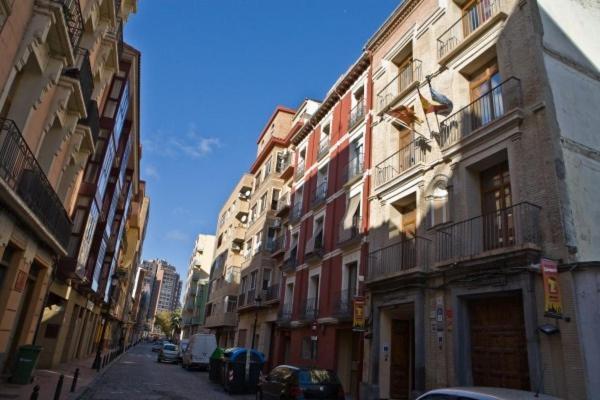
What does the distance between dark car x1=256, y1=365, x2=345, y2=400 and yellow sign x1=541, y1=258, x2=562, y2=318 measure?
603cm

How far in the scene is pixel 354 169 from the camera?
19.9 metres

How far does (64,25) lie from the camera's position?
10727mm

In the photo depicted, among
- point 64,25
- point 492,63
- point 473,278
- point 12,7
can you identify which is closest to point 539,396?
point 473,278

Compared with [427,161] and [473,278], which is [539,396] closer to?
[473,278]

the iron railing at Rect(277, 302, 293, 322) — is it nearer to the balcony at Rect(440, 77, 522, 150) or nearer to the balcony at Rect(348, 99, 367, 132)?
the balcony at Rect(348, 99, 367, 132)

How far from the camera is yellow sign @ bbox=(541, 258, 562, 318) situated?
27.8ft

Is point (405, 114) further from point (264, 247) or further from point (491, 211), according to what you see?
point (264, 247)

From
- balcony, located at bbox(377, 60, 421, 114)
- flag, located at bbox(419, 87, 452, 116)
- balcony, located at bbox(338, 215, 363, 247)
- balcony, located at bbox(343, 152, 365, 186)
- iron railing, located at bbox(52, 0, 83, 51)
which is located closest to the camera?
iron railing, located at bbox(52, 0, 83, 51)

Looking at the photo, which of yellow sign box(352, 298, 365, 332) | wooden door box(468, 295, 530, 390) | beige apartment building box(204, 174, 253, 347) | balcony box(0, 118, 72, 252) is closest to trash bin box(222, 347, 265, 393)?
yellow sign box(352, 298, 365, 332)

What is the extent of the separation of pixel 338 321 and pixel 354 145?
817cm

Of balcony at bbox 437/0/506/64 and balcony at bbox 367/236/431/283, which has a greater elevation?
balcony at bbox 437/0/506/64

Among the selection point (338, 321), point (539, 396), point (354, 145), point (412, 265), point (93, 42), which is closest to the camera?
point (539, 396)

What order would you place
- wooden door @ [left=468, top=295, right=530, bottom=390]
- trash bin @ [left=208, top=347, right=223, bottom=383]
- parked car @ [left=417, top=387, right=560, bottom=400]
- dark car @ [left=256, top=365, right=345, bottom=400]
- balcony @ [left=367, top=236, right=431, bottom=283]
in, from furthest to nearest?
trash bin @ [left=208, top=347, right=223, bottom=383] → balcony @ [left=367, top=236, right=431, bottom=283] → dark car @ [left=256, top=365, right=345, bottom=400] → wooden door @ [left=468, top=295, right=530, bottom=390] → parked car @ [left=417, top=387, right=560, bottom=400]

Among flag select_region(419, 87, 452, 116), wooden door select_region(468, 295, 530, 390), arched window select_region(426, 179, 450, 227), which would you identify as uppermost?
flag select_region(419, 87, 452, 116)
